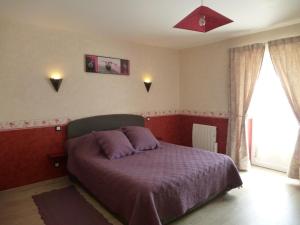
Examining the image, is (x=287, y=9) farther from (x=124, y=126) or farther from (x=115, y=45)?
(x=124, y=126)

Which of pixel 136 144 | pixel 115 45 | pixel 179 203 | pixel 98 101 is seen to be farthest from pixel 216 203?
pixel 115 45

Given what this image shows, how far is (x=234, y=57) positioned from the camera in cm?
384

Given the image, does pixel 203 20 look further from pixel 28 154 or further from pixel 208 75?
pixel 28 154

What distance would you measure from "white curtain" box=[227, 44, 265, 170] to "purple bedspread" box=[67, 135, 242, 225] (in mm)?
1049

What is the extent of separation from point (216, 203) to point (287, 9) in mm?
2486

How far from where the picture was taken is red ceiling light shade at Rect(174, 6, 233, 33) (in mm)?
2145

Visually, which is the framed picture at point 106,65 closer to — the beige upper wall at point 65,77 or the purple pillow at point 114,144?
the beige upper wall at point 65,77

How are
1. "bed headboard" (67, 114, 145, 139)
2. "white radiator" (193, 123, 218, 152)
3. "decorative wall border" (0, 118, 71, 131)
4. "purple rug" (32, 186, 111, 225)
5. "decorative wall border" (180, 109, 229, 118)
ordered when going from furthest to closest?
"white radiator" (193, 123, 218, 152), "decorative wall border" (180, 109, 229, 118), "bed headboard" (67, 114, 145, 139), "decorative wall border" (0, 118, 71, 131), "purple rug" (32, 186, 111, 225)

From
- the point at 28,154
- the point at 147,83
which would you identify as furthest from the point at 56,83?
the point at 147,83

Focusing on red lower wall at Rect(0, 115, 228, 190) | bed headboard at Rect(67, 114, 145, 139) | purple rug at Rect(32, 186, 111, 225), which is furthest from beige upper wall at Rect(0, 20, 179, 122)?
purple rug at Rect(32, 186, 111, 225)

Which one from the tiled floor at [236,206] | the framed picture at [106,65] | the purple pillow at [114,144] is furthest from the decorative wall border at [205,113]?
the purple pillow at [114,144]

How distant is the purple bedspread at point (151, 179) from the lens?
2.01m

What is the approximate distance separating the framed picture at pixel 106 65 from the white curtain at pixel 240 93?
1.93 meters

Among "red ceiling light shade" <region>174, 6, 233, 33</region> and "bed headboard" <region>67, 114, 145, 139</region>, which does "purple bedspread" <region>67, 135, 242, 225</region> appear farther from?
"red ceiling light shade" <region>174, 6, 233, 33</region>
